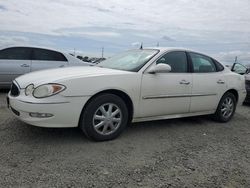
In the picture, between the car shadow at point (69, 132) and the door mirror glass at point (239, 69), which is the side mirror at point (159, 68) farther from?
the door mirror glass at point (239, 69)

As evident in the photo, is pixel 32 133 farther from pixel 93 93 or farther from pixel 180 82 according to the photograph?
pixel 180 82

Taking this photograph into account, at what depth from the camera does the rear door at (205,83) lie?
5441 millimetres

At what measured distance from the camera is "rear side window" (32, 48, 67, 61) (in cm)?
838

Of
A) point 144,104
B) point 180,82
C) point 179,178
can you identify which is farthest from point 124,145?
point 180,82

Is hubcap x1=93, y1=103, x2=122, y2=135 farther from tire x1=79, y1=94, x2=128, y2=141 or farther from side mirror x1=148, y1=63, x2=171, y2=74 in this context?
side mirror x1=148, y1=63, x2=171, y2=74

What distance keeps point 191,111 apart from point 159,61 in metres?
1.17

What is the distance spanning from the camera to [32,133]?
4.42 meters

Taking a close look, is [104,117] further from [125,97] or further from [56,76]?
[56,76]

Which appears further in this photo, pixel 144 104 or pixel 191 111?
pixel 191 111

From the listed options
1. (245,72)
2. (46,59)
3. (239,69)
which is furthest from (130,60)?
(239,69)

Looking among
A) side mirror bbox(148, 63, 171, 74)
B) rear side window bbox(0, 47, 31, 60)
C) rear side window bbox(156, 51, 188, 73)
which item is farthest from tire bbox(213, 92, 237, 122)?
rear side window bbox(0, 47, 31, 60)

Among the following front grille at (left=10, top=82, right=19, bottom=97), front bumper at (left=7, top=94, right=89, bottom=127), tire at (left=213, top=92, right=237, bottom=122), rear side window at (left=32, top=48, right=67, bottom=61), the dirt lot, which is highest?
rear side window at (left=32, top=48, right=67, bottom=61)

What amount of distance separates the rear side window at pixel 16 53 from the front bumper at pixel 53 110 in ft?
14.5

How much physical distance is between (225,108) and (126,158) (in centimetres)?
310
